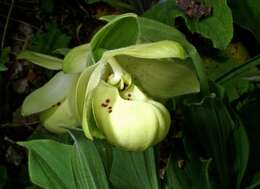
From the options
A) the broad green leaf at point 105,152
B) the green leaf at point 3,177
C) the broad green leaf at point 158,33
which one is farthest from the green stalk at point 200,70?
the green leaf at point 3,177

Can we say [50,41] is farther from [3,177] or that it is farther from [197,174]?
[197,174]

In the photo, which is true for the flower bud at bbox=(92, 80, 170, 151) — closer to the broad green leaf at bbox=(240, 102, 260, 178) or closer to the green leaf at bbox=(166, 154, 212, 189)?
the green leaf at bbox=(166, 154, 212, 189)

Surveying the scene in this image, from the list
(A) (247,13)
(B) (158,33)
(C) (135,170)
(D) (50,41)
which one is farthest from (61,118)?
(D) (50,41)

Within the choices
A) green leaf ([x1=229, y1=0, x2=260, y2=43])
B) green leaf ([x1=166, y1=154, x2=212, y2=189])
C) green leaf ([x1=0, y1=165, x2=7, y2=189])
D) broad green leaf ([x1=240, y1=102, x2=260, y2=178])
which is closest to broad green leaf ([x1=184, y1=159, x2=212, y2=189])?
green leaf ([x1=166, y1=154, x2=212, y2=189])

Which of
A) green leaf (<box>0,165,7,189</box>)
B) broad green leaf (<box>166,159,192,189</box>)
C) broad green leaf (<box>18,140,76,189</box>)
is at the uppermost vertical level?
broad green leaf (<box>18,140,76,189</box>)

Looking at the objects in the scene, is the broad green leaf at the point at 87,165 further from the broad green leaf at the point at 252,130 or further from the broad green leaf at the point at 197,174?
the broad green leaf at the point at 252,130

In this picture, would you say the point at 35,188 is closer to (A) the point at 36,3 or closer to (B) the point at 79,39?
(B) the point at 79,39

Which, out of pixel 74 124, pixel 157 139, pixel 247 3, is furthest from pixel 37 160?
pixel 247 3

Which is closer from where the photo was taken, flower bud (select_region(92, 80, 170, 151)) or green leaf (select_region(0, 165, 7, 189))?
flower bud (select_region(92, 80, 170, 151))
